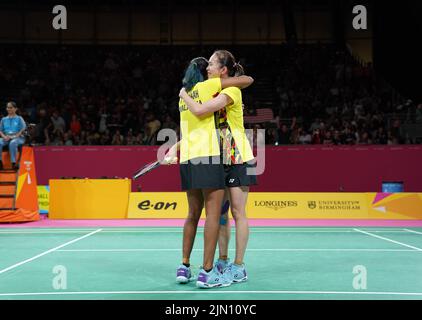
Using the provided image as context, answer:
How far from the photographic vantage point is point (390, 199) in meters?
14.4

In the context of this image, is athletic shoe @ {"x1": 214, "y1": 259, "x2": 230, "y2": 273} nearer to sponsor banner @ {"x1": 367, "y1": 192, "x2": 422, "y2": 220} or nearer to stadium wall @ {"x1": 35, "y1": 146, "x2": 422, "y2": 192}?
sponsor banner @ {"x1": 367, "y1": 192, "x2": 422, "y2": 220}

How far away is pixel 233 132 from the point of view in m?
5.86

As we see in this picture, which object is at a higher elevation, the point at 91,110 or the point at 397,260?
the point at 91,110

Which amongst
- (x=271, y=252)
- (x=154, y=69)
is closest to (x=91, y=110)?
(x=154, y=69)

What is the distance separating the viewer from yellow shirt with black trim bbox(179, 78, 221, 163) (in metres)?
5.57

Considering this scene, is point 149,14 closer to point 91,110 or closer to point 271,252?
point 91,110

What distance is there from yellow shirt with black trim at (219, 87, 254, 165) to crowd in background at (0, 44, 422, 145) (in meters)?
11.8

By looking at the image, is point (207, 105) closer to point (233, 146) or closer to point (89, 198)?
point (233, 146)

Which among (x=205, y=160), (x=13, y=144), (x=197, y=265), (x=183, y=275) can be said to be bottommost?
(x=197, y=265)

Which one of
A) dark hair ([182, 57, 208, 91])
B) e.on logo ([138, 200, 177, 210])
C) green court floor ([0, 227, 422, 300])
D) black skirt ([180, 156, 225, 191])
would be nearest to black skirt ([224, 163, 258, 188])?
black skirt ([180, 156, 225, 191])

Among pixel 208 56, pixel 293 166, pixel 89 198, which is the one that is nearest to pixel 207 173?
pixel 89 198

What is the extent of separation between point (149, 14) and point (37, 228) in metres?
20.0

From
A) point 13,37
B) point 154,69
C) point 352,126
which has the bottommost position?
point 352,126

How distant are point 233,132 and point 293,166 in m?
11.5
